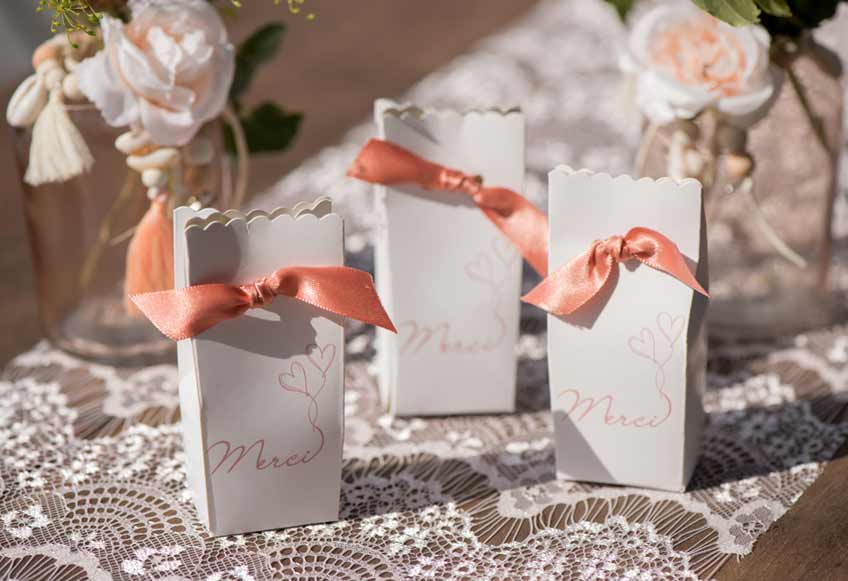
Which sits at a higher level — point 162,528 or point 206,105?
point 206,105

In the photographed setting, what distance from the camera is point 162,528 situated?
90 centimetres

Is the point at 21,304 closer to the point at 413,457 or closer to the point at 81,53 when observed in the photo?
the point at 81,53

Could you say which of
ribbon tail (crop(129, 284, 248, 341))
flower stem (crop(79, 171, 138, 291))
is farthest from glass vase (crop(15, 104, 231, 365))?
ribbon tail (crop(129, 284, 248, 341))

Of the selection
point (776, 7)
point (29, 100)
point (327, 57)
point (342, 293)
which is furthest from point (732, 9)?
point (327, 57)

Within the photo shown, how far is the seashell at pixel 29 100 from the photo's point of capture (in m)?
1.03

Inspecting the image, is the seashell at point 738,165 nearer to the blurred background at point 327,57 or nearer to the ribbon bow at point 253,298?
the ribbon bow at point 253,298

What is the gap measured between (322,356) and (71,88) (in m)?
0.37

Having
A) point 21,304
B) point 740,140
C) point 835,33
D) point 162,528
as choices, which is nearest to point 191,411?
point 162,528

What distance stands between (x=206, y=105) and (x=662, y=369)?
1.50 ft

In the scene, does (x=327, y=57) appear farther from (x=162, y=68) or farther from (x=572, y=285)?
(x=572, y=285)

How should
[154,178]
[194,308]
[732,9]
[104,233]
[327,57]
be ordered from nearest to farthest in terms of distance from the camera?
1. [194,308]
2. [732,9]
3. [154,178]
4. [104,233]
5. [327,57]

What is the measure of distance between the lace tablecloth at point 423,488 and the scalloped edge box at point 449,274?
0.03 meters

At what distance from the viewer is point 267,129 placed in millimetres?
1215

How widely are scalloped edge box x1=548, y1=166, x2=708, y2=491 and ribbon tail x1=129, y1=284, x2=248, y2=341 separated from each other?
0.26 m
